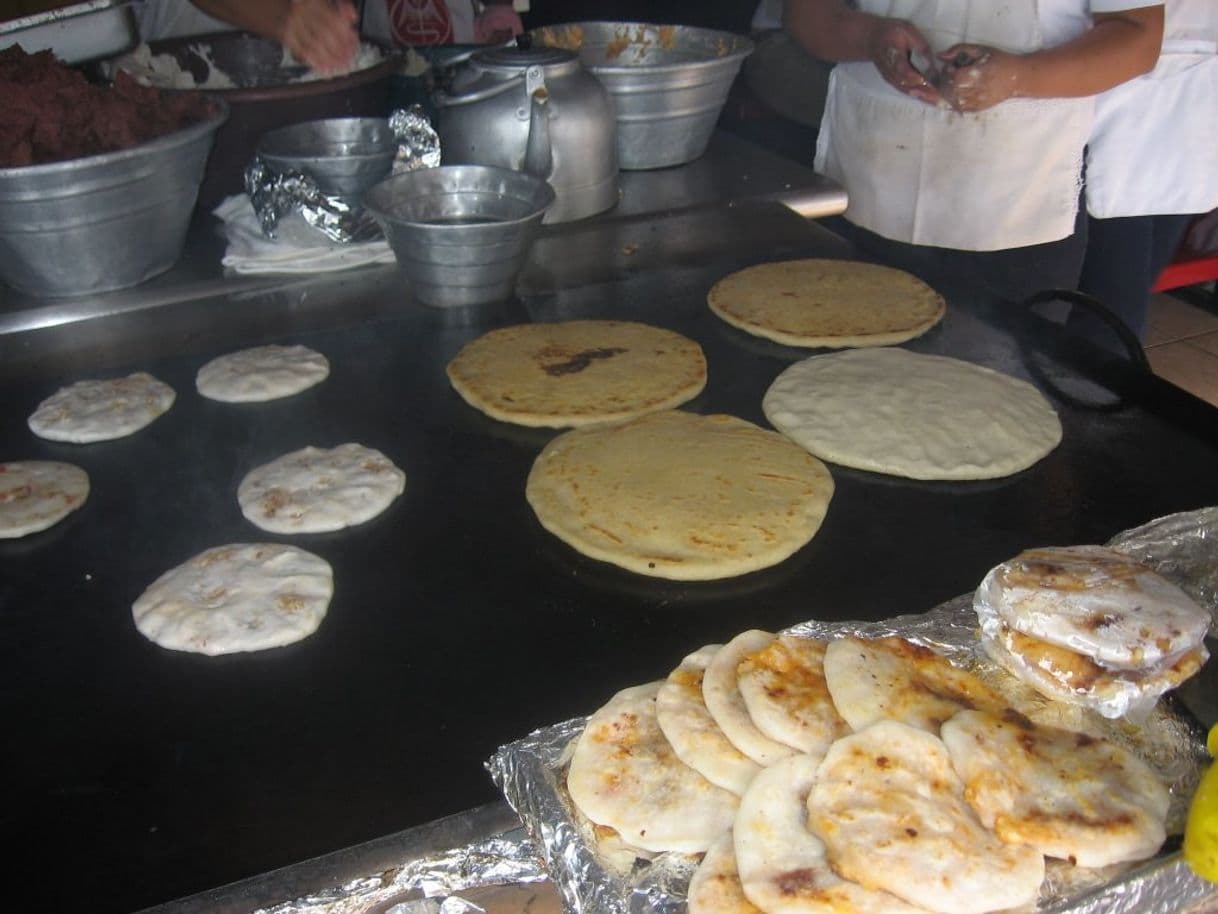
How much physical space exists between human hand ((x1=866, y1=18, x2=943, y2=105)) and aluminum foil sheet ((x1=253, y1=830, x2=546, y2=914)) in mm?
2716

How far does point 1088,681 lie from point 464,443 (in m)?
1.43

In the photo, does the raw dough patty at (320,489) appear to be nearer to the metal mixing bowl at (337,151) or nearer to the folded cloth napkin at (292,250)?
the folded cloth napkin at (292,250)

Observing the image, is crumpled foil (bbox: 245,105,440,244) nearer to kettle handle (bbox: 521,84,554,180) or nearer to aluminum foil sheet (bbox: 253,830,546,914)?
kettle handle (bbox: 521,84,554,180)

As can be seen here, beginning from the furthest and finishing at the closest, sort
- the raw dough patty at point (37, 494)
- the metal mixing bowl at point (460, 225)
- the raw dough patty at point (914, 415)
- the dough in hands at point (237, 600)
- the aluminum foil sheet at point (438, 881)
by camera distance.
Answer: the metal mixing bowl at point (460, 225)
the raw dough patty at point (914, 415)
the raw dough patty at point (37, 494)
the dough in hands at point (237, 600)
the aluminum foil sheet at point (438, 881)

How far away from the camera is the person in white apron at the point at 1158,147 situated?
10.8 ft

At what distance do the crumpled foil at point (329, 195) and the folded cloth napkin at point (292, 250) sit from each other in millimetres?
29

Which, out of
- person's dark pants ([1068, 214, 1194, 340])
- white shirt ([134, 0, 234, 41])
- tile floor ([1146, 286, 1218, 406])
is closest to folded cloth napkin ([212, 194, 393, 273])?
white shirt ([134, 0, 234, 41])

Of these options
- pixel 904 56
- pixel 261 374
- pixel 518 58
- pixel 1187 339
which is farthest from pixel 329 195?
pixel 1187 339

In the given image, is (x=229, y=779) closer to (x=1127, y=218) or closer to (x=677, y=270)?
(x=677, y=270)

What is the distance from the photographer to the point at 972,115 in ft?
10.9

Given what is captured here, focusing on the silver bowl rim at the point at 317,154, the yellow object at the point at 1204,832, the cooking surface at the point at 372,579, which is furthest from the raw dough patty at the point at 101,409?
the yellow object at the point at 1204,832

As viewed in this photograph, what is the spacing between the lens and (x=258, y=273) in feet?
9.86

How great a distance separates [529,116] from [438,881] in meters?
2.30

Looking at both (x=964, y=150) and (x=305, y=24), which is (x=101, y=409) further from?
(x=964, y=150)
